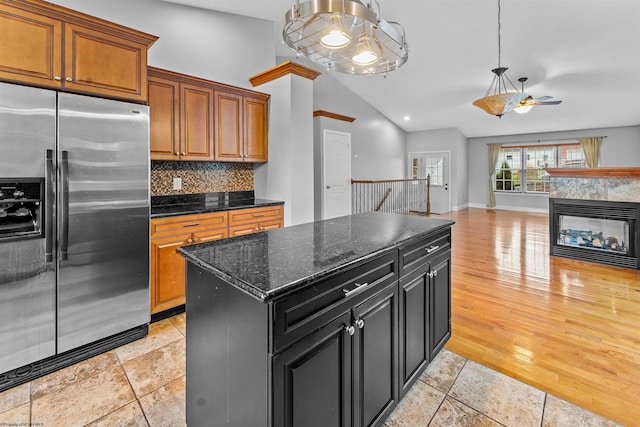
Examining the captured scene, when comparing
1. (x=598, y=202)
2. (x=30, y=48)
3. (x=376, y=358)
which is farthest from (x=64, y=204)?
(x=598, y=202)

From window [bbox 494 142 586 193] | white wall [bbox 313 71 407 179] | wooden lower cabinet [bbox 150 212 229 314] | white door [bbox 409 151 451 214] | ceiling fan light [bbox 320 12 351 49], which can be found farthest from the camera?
white door [bbox 409 151 451 214]

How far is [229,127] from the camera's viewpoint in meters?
3.52

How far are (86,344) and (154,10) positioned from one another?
341 cm

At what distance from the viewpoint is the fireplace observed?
4.08 m

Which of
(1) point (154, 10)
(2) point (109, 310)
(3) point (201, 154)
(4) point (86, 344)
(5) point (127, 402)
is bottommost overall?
(5) point (127, 402)

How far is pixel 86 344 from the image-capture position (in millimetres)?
2195

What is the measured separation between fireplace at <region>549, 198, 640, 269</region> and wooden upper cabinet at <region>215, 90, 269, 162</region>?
4404mm

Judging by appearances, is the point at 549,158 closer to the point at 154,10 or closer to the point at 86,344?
the point at 154,10

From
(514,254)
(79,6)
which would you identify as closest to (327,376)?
(79,6)

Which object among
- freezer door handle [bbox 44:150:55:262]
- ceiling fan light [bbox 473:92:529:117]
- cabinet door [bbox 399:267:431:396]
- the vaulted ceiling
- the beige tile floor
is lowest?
the beige tile floor

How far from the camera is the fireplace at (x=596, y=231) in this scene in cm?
408

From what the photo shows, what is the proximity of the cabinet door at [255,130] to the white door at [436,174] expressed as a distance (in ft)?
23.7

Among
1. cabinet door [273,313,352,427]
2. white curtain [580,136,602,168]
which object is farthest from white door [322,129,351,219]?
white curtain [580,136,602,168]

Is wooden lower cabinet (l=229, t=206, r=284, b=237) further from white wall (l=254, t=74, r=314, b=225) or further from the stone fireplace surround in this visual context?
the stone fireplace surround
